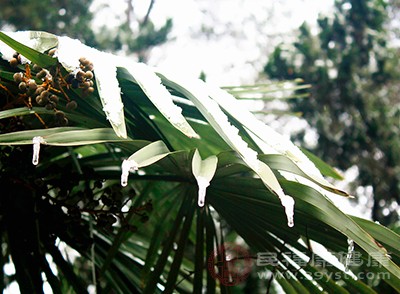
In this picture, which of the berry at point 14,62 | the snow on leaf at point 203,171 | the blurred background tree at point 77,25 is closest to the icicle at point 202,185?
the snow on leaf at point 203,171

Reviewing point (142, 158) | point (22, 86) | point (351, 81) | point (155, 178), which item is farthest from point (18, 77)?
point (351, 81)

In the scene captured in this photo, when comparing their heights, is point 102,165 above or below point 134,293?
above

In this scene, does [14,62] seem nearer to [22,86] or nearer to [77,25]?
[22,86]

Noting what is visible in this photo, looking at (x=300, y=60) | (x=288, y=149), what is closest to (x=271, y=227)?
(x=288, y=149)

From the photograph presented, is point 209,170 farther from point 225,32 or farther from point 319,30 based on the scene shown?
point 225,32

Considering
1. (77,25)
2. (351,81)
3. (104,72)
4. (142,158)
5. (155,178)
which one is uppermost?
(77,25)

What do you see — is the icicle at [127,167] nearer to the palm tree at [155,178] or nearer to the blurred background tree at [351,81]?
the palm tree at [155,178]

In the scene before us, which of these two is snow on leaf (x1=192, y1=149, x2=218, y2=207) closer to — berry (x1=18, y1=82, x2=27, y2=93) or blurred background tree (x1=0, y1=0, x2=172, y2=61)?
berry (x1=18, y1=82, x2=27, y2=93)
